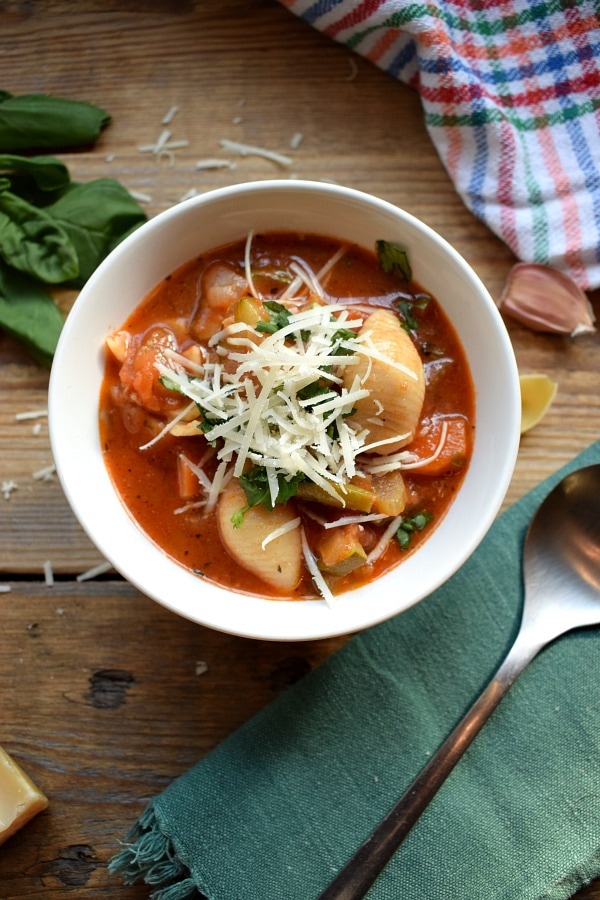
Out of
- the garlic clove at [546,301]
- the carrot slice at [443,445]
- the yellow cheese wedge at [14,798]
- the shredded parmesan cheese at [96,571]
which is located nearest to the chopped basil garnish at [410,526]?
the carrot slice at [443,445]

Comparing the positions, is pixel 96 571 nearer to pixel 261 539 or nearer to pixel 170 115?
pixel 261 539

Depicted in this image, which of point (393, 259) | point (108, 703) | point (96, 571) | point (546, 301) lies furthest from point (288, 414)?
point (108, 703)

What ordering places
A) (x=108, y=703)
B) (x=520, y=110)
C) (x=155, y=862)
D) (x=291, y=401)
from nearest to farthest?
(x=291, y=401)
(x=155, y=862)
(x=108, y=703)
(x=520, y=110)

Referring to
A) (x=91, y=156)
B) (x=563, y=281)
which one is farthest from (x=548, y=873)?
(x=91, y=156)

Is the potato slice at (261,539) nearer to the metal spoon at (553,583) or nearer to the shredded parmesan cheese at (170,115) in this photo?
the metal spoon at (553,583)

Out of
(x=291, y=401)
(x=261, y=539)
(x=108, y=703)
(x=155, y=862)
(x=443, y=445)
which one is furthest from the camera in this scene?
(x=108, y=703)

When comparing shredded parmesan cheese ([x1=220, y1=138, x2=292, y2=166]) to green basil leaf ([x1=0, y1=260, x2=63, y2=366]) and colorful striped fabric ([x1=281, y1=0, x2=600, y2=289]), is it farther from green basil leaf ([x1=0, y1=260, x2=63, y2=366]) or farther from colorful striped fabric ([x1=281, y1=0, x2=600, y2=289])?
green basil leaf ([x1=0, y1=260, x2=63, y2=366])

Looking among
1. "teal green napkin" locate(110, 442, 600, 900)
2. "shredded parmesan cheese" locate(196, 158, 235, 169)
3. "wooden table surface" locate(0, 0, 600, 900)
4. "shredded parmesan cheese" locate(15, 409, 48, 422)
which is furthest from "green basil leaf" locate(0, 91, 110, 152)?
"teal green napkin" locate(110, 442, 600, 900)
